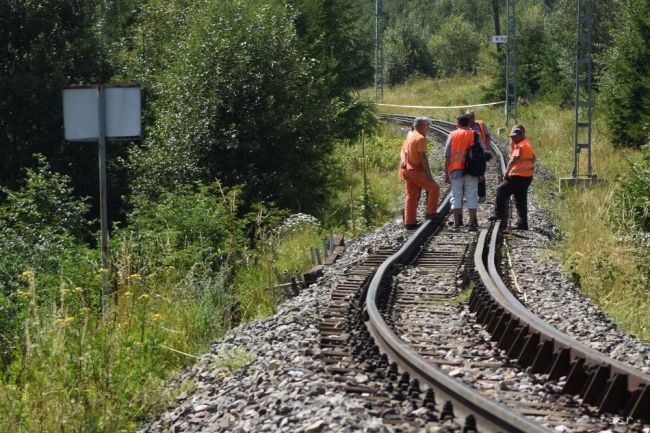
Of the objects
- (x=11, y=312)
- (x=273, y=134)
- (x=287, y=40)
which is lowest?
(x=11, y=312)

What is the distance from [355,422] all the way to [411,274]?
226 inches

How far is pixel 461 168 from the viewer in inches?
563

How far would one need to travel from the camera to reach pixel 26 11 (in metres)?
24.8

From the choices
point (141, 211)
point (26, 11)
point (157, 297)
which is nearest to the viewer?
point (157, 297)

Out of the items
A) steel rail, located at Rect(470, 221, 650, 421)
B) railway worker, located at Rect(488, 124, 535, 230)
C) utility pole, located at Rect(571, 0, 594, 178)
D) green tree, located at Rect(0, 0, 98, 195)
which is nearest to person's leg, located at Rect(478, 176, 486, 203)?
railway worker, located at Rect(488, 124, 535, 230)

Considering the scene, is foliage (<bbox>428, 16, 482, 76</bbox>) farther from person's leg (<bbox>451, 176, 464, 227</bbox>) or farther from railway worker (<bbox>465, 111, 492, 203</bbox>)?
person's leg (<bbox>451, 176, 464, 227</bbox>)

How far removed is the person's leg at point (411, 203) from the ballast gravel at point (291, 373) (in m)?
4.18

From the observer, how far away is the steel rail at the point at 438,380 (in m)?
4.74

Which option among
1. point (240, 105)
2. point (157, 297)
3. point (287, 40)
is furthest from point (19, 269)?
point (287, 40)

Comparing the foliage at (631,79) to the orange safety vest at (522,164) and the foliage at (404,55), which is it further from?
the foliage at (404,55)

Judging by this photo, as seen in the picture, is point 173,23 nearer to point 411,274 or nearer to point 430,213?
point 430,213

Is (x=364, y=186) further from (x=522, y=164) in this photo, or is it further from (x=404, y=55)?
(x=404, y=55)

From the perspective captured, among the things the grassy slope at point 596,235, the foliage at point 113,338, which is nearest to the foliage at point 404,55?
the grassy slope at point 596,235

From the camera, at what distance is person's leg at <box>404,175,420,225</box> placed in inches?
Result: 569
